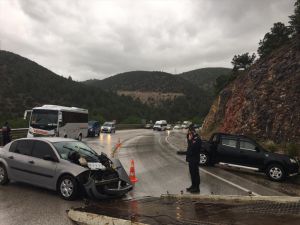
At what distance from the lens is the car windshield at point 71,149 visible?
9977 millimetres

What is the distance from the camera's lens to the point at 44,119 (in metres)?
24.6

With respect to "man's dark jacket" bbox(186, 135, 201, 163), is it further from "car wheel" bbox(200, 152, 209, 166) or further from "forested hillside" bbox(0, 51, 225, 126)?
"forested hillside" bbox(0, 51, 225, 126)

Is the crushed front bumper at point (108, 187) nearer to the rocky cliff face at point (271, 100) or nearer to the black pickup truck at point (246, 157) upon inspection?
the black pickup truck at point (246, 157)

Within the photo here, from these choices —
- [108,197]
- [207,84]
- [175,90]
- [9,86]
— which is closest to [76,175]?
[108,197]

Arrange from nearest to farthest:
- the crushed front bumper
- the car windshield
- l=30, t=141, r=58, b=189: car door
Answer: the crushed front bumper, l=30, t=141, r=58, b=189: car door, the car windshield

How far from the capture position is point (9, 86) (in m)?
76.0

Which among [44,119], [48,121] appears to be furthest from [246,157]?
[44,119]

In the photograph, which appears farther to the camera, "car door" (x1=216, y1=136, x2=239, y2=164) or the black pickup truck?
"car door" (x1=216, y1=136, x2=239, y2=164)

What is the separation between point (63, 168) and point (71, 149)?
3.43ft

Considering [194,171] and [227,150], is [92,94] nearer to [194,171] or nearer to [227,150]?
[227,150]

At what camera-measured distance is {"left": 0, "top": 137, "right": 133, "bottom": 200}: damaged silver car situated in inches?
357

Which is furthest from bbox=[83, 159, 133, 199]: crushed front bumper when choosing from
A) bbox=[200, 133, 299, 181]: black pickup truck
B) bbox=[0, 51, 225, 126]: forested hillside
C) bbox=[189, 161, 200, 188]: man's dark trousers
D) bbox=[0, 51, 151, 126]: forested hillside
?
bbox=[0, 51, 151, 126]: forested hillside

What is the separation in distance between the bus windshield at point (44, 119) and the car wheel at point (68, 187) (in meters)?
15.7

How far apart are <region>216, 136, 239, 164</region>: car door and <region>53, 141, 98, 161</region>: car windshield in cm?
746
